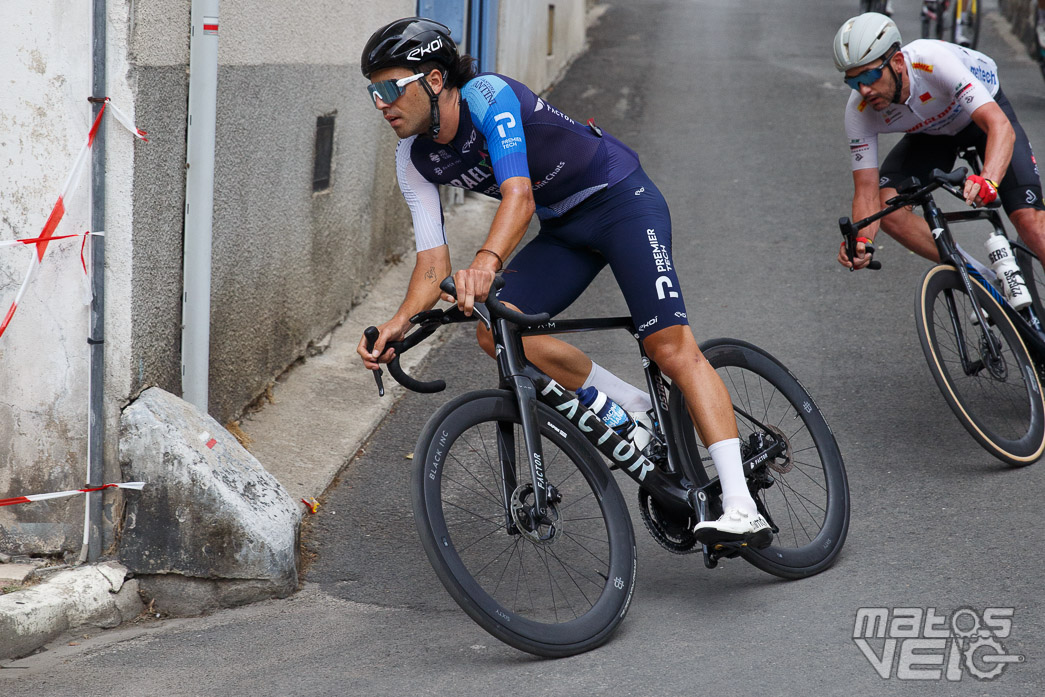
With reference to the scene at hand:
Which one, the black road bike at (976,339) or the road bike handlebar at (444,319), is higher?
the road bike handlebar at (444,319)

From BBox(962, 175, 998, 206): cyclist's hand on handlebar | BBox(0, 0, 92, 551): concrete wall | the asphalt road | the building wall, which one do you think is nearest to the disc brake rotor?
the asphalt road

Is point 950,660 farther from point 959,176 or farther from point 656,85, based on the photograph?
point 656,85

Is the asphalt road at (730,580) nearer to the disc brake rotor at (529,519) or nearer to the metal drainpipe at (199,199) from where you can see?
the disc brake rotor at (529,519)

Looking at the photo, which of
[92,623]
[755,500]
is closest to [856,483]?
[755,500]

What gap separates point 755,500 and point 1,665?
2.54 meters

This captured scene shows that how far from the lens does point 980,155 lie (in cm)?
541

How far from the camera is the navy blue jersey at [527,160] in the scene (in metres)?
3.47

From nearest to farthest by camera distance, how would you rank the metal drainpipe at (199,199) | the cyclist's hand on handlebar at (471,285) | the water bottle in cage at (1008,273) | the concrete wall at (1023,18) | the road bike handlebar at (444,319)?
the cyclist's hand on handlebar at (471,285), the road bike handlebar at (444,319), the metal drainpipe at (199,199), the water bottle in cage at (1008,273), the concrete wall at (1023,18)

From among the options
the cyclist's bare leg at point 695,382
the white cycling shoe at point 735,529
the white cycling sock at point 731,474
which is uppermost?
the cyclist's bare leg at point 695,382

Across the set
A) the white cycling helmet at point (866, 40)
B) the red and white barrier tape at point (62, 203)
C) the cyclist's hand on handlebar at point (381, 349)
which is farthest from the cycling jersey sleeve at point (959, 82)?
the red and white barrier tape at point (62, 203)

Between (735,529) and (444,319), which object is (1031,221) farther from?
(444,319)

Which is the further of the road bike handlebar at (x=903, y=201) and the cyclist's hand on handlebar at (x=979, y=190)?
the road bike handlebar at (x=903, y=201)

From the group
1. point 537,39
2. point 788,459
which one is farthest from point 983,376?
point 537,39

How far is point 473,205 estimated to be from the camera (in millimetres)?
9547
